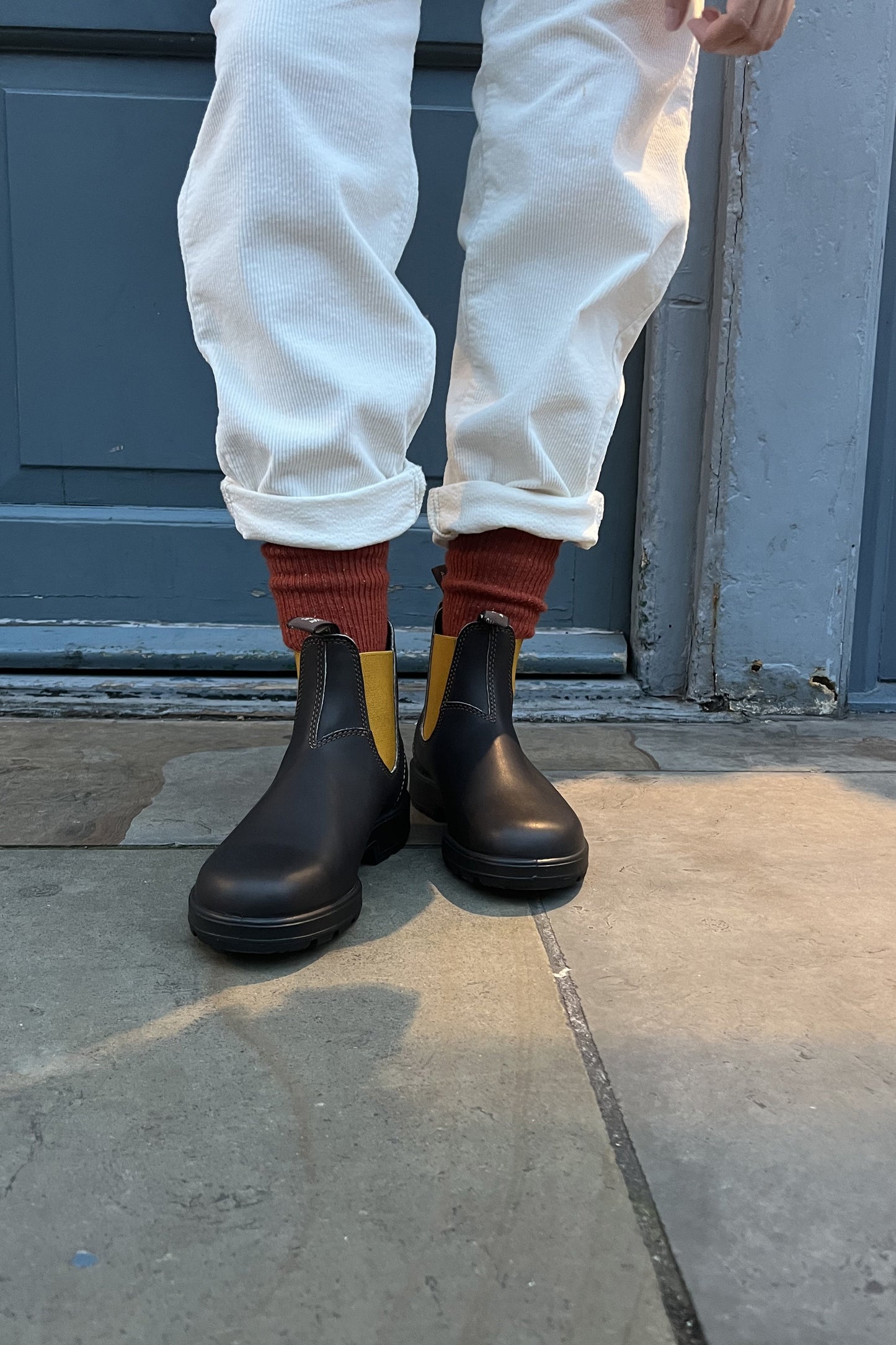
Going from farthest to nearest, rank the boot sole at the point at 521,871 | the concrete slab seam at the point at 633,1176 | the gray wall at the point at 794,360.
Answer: the gray wall at the point at 794,360 → the boot sole at the point at 521,871 → the concrete slab seam at the point at 633,1176

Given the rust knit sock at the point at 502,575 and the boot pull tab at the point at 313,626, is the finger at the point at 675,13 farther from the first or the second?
the boot pull tab at the point at 313,626

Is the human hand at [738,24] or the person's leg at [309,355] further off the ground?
the human hand at [738,24]

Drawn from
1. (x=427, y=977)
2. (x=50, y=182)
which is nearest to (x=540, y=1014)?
(x=427, y=977)

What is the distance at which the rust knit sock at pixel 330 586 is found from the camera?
0.82 meters

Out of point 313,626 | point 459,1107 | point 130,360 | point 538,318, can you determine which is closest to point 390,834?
point 313,626

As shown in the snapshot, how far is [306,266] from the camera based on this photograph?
767 millimetres

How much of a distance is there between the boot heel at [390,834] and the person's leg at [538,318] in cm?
4

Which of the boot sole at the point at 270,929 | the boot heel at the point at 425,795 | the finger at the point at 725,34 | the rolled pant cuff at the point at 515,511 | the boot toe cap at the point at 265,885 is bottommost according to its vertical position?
the boot heel at the point at 425,795

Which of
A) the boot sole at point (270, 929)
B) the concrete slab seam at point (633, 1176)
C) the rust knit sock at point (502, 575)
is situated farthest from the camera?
the rust knit sock at point (502, 575)

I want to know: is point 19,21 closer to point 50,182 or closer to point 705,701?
point 50,182

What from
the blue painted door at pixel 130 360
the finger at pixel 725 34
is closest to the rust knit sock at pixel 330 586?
the finger at pixel 725 34

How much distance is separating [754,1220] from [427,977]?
0.27 m

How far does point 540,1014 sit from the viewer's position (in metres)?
0.65

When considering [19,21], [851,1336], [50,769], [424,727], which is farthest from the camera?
[19,21]
